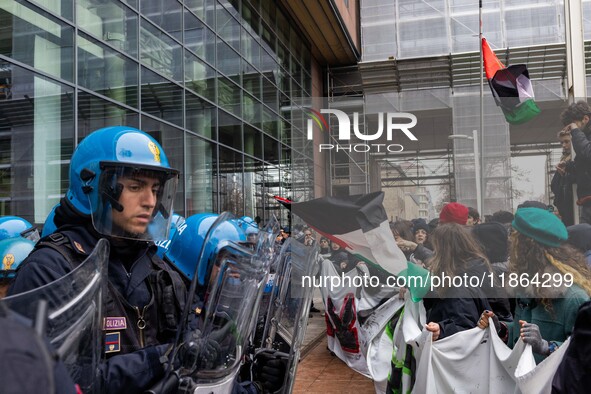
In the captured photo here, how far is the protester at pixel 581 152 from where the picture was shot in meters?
3.32

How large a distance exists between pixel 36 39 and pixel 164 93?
3.18 metres

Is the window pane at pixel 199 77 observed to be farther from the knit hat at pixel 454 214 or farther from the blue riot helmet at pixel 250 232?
the knit hat at pixel 454 214

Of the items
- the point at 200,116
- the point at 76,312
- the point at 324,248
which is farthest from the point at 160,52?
the point at 76,312

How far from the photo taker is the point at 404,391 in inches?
153

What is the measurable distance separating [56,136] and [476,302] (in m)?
5.60

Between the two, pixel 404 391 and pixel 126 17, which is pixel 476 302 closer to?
pixel 404 391

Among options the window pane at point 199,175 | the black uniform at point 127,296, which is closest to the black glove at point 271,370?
the black uniform at point 127,296

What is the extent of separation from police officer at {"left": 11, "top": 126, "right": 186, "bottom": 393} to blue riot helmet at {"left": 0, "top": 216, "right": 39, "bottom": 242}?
2.05 m

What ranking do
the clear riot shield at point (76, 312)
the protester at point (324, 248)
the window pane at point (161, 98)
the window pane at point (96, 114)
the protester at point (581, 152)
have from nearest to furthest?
the clear riot shield at point (76, 312) < the protester at point (581, 152) < the protester at point (324, 248) < the window pane at point (96, 114) < the window pane at point (161, 98)

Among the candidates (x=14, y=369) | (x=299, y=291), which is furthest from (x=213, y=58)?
(x=14, y=369)

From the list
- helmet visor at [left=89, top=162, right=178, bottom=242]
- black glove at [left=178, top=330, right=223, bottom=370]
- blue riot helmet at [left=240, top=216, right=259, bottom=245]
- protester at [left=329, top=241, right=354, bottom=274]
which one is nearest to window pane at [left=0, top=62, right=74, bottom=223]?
blue riot helmet at [left=240, top=216, right=259, bottom=245]

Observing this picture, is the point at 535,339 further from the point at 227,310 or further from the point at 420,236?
the point at 227,310

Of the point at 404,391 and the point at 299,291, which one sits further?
the point at 404,391

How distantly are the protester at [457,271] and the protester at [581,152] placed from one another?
0.71m
